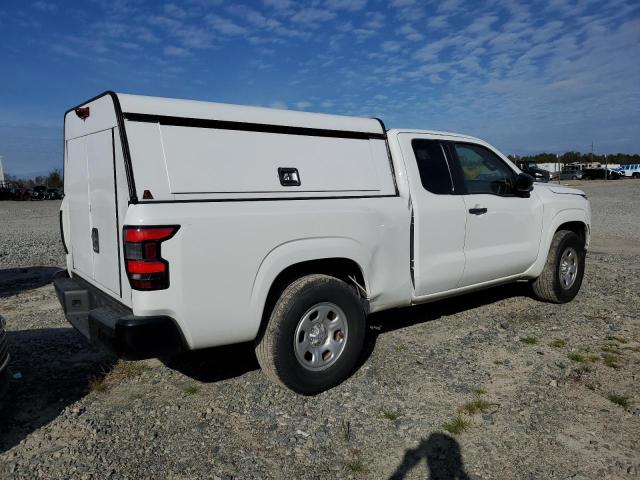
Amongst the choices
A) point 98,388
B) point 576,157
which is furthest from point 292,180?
point 576,157

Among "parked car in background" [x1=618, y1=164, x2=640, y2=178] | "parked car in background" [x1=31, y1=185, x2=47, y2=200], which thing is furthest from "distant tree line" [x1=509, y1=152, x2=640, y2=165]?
"parked car in background" [x1=31, y1=185, x2=47, y2=200]

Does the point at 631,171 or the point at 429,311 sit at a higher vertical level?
the point at 631,171

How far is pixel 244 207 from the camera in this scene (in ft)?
10.8

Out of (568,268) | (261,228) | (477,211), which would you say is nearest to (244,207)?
(261,228)

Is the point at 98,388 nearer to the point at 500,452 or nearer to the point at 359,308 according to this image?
the point at 359,308

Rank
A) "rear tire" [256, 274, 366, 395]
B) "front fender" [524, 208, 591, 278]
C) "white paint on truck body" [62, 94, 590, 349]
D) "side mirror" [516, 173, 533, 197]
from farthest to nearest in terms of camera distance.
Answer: "front fender" [524, 208, 591, 278] → "side mirror" [516, 173, 533, 197] → "rear tire" [256, 274, 366, 395] → "white paint on truck body" [62, 94, 590, 349]

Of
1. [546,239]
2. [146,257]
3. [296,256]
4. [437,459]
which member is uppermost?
[146,257]

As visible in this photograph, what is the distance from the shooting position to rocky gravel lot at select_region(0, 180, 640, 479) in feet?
9.78

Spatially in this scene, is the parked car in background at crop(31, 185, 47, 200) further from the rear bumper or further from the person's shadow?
the person's shadow

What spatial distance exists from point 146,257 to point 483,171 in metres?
3.57

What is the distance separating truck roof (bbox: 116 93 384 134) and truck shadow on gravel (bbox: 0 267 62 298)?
5185 mm

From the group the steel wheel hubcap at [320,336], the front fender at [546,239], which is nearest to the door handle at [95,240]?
the steel wheel hubcap at [320,336]

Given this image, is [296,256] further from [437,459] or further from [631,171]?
[631,171]

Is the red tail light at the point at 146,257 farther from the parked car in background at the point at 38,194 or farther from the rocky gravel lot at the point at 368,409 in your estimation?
the parked car in background at the point at 38,194
